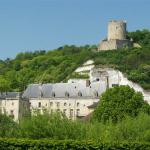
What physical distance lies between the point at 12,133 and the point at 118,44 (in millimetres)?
118957

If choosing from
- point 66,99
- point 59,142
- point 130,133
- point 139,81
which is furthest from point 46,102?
point 59,142

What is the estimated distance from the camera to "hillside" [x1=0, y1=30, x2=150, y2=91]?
133m

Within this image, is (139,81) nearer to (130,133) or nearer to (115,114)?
(115,114)

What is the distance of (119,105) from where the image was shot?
3174 inches

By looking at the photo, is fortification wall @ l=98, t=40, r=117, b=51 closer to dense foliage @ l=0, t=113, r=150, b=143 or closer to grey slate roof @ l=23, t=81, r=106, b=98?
grey slate roof @ l=23, t=81, r=106, b=98

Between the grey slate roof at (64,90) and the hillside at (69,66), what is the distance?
33.0ft

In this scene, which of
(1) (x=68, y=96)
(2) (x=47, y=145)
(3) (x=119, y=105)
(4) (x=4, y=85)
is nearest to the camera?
(2) (x=47, y=145)

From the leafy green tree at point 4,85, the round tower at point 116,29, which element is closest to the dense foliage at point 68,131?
the leafy green tree at point 4,85

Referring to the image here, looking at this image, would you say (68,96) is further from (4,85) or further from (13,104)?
(4,85)

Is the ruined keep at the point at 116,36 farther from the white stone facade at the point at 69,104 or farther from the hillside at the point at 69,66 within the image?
the white stone facade at the point at 69,104

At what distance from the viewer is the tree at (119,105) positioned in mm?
77850

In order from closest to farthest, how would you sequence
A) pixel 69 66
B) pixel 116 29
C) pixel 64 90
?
1. pixel 64 90
2. pixel 69 66
3. pixel 116 29

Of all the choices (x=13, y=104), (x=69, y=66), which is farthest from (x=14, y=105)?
(x=69, y=66)

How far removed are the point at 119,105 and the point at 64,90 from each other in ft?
103
